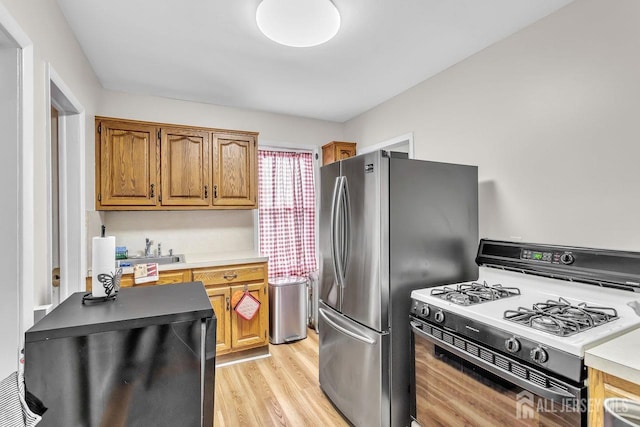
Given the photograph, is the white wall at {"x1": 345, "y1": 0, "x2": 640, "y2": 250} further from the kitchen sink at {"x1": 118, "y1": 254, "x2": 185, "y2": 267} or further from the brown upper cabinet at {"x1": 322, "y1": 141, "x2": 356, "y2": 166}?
the kitchen sink at {"x1": 118, "y1": 254, "x2": 185, "y2": 267}

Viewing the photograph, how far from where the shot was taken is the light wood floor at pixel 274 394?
6.95ft

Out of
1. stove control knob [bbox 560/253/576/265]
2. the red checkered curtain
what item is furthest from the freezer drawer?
the red checkered curtain

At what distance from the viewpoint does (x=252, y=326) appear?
296 centimetres

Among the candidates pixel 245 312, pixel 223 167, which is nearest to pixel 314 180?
pixel 223 167

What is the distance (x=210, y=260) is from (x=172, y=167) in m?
0.93

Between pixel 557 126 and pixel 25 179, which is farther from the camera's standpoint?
pixel 557 126

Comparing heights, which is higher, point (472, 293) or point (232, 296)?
point (472, 293)

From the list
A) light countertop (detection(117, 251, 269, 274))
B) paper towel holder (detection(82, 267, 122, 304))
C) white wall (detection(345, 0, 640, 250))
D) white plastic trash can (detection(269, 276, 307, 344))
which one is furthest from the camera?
white plastic trash can (detection(269, 276, 307, 344))

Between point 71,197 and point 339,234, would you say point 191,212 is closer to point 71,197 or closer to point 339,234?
point 71,197

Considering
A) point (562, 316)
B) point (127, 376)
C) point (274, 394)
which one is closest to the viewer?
point (127, 376)

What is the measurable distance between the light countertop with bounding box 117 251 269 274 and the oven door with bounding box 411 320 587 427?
1674mm

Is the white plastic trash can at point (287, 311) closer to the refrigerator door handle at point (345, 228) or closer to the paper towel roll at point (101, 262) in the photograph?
the refrigerator door handle at point (345, 228)

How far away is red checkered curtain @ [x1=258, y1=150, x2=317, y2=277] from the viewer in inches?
146

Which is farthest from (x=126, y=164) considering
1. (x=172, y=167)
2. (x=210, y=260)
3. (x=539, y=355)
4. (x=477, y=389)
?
(x=539, y=355)
